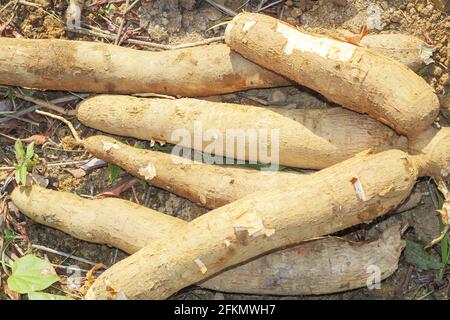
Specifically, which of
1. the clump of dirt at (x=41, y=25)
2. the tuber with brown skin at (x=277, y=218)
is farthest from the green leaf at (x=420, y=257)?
the clump of dirt at (x=41, y=25)

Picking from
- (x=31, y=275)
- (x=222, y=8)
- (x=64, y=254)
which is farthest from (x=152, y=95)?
(x=31, y=275)

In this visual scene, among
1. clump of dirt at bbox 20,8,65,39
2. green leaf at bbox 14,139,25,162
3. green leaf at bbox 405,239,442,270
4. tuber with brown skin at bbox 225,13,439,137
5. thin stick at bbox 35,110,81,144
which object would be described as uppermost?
tuber with brown skin at bbox 225,13,439,137

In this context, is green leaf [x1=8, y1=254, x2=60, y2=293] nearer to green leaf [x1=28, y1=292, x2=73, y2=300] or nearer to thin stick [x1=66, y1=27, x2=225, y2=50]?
green leaf [x1=28, y1=292, x2=73, y2=300]

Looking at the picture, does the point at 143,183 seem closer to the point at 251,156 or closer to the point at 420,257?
the point at 251,156

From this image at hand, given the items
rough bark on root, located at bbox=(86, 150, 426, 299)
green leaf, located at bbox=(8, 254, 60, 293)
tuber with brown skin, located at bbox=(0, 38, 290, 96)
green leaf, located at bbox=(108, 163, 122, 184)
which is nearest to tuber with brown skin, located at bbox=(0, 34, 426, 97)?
tuber with brown skin, located at bbox=(0, 38, 290, 96)

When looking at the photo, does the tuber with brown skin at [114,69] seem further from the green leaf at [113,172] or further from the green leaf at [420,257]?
the green leaf at [420,257]

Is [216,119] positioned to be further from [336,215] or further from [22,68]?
[22,68]

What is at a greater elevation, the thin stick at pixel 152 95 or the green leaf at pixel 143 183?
the thin stick at pixel 152 95

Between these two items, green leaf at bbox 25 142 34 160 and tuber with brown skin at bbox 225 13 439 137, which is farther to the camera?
green leaf at bbox 25 142 34 160
